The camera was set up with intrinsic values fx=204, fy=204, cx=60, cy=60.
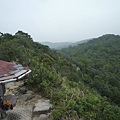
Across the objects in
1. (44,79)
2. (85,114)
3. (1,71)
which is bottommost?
(85,114)

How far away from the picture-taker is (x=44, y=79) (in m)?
6.45

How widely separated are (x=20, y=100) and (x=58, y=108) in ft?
4.41

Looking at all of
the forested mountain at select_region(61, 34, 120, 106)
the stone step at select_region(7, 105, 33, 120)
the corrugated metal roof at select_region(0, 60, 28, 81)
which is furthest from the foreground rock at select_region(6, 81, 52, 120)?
the forested mountain at select_region(61, 34, 120, 106)

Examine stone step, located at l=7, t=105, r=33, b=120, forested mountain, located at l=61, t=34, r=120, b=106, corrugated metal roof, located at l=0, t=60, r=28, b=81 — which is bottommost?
forested mountain, located at l=61, t=34, r=120, b=106

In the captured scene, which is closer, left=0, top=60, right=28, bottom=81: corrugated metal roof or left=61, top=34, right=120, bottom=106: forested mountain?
left=0, top=60, right=28, bottom=81: corrugated metal roof

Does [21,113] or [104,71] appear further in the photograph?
[104,71]

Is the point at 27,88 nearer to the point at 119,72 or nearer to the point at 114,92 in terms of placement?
the point at 114,92

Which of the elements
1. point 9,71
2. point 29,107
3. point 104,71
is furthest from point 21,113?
point 104,71

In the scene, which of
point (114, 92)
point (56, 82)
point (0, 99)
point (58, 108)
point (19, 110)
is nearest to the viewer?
point (0, 99)

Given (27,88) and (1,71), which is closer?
(1,71)

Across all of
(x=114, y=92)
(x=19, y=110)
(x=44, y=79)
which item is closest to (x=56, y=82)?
(x=44, y=79)

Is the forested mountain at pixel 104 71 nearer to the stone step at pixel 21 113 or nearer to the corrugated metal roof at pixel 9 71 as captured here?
the stone step at pixel 21 113

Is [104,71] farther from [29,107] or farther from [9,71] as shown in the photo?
[9,71]

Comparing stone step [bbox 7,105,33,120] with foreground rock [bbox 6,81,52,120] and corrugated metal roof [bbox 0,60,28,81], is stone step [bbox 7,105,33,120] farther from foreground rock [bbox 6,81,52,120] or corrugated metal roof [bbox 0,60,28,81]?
corrugated metal roof [bbox 0,60,28,81]
